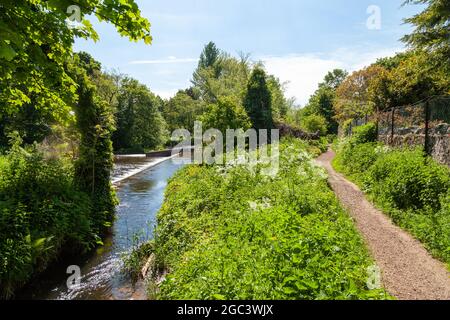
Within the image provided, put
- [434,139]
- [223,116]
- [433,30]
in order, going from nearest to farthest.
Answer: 1. [434,139]
2. [433,30]
3. [223,116]

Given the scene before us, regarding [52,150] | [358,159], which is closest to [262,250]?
[52,150]

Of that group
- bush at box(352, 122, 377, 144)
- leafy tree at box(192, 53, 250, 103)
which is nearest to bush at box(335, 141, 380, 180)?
bush at box(352, 122, 377, 144)

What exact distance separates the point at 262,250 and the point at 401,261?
325cm

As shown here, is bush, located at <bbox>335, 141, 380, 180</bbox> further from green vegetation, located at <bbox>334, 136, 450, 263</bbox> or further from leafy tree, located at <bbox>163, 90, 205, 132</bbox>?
leafy tree, located at <bbox>163, 90, 205, 132</bbox>

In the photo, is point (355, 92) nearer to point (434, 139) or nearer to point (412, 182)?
point (434, 139)

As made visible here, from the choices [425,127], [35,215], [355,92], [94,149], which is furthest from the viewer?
[355,92]

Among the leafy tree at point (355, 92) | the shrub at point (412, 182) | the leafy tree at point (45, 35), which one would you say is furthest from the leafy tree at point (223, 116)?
the leafy tree at point (355, 92)

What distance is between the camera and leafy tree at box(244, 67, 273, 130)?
24188 millimetres

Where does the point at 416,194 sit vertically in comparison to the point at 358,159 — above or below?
below

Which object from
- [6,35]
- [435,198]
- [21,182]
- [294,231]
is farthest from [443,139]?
[21,182]

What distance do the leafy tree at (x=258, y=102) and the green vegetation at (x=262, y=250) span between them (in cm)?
1618

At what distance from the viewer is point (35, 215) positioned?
6.60 meters

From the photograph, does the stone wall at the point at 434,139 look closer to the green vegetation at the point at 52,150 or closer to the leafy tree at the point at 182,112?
the green vegetation at the point at 52,150
